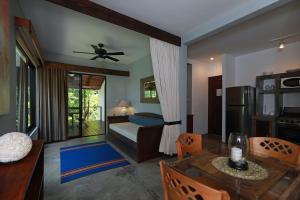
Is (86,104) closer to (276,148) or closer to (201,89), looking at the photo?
(201,89)

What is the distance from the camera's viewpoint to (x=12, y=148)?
3.33 ft

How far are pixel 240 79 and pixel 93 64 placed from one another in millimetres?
4924

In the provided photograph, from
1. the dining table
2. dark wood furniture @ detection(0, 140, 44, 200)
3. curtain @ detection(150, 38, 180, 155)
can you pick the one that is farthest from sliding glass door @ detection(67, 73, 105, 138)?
the dining table

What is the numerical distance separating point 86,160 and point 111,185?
114cm

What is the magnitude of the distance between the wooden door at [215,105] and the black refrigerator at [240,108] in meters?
0.96

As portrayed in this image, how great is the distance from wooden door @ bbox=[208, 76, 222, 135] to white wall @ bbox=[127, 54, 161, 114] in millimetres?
Answer: 2233

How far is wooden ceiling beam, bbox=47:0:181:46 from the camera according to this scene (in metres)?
1.92

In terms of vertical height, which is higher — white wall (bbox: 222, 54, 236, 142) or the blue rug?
white wall (bbox: 222, 54, 236, 142)

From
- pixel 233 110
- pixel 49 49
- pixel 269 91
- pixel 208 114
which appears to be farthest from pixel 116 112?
pixel 269 91

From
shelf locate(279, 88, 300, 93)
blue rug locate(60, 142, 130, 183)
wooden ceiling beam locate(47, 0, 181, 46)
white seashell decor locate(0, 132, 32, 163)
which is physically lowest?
blue rug locate(60, 142, 130, 183)

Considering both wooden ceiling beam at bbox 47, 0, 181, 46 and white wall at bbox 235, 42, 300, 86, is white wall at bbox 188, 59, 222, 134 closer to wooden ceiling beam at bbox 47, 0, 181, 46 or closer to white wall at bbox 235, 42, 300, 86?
white wall at bbox 235, 42, 300, 86

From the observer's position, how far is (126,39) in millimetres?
3486

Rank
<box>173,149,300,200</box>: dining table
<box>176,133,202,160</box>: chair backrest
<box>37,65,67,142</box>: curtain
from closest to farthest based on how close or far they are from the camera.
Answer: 1. <box>173,149,300,200</box>: dining table
2. <box>176,133,202,160</box>: chair backrest
3. <box>37,65,67,142</box>: curtain

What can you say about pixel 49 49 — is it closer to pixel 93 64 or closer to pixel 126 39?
pixel 93 64
